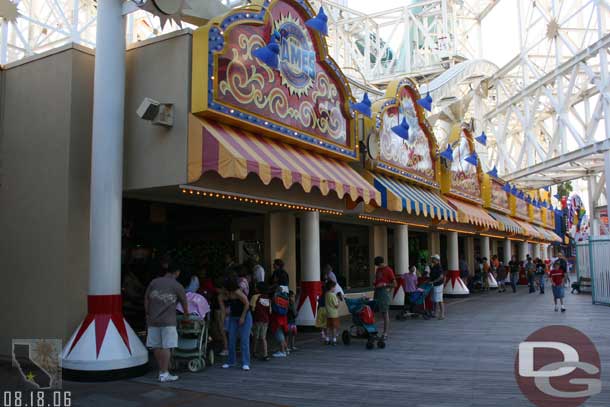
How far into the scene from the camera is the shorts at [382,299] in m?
10.5

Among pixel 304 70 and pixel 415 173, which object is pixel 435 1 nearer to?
pixel 415 173

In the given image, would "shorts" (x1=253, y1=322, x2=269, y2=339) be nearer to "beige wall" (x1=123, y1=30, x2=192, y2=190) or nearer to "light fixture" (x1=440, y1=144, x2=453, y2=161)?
"beige wall" (x1=123, y1=30, x2=192, y2=190)

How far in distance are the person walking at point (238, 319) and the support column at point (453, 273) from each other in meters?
15.3

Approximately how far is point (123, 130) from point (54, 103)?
3.86 feet

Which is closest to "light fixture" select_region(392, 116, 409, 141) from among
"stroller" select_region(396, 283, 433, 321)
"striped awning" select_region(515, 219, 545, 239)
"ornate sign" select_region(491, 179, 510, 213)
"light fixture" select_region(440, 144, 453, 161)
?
"light fixture" select_region(440, 144, 453, 161)

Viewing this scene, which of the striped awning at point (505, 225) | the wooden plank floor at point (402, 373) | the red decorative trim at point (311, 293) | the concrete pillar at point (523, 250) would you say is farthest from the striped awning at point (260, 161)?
the concrete pillar at point (523, 250)

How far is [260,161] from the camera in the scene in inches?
318

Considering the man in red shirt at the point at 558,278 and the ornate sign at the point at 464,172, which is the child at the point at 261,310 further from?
the ornate sign at the point at 464,172

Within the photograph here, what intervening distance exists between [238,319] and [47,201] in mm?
3451

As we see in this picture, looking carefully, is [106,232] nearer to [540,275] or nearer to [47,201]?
[47,201]

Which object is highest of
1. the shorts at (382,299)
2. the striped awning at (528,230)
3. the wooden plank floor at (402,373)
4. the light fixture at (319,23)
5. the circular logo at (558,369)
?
the light fixture at (319,23)

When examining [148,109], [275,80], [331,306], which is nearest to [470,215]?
[331,306]

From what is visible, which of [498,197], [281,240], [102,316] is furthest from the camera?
[498,197]

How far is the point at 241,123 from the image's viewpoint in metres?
8.60
